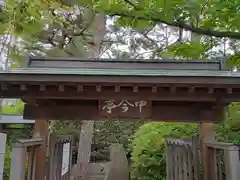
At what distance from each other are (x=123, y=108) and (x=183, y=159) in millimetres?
1602

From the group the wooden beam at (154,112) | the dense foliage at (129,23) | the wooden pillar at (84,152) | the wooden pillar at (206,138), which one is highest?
the dense foliage at (129,23)

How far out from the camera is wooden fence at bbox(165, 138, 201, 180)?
489cm

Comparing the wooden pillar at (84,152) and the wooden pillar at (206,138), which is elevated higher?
the wooden pillar at (206,138)

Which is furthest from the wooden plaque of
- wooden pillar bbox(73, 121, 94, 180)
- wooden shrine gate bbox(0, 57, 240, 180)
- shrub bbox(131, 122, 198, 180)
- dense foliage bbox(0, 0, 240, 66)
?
wooden pillar bbox(73, 121, 94, 180)

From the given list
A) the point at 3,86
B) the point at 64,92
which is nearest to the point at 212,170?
the point at 64,92

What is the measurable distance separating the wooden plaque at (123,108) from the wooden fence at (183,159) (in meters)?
1.10

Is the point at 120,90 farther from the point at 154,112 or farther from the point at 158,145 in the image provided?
the point at 158,145

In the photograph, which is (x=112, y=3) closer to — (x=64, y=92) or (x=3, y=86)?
(x=64, y=92)

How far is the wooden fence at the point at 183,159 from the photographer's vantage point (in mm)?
4891

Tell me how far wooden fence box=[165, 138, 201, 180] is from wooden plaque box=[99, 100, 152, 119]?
1.10m

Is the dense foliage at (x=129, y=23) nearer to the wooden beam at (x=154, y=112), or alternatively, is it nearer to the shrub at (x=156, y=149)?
the wooden beam at (x=154, y=112)

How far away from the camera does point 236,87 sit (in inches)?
158

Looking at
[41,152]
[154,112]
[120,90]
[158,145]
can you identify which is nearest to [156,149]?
[158,145]

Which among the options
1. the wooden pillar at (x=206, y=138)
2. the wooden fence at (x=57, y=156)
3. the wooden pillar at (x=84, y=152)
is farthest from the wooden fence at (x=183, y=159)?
the wooden pillar at (x=84, y=152)
